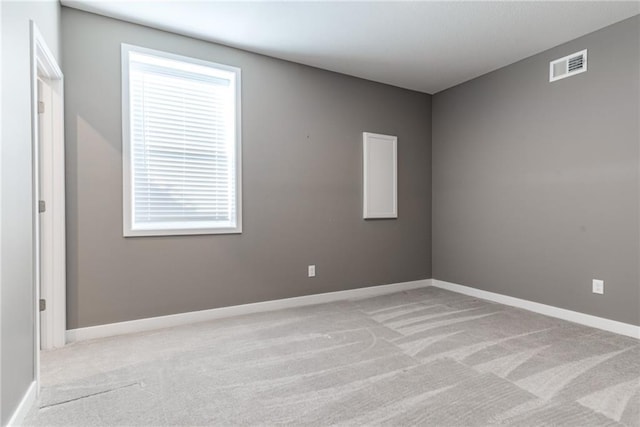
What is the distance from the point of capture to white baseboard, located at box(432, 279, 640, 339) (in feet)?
9.18

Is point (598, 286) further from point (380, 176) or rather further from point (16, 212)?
point (16, 212)

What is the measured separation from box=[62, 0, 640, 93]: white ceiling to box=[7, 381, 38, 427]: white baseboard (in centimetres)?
264

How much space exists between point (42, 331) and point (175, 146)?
5.72 ft

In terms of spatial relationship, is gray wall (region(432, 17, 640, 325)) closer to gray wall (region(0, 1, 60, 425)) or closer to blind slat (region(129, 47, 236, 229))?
blind slat (region(129, 47, 236, 229))

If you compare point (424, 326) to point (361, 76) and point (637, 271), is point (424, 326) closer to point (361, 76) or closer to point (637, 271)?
point (637, 271)

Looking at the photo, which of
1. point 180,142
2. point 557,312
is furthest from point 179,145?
point 557,312

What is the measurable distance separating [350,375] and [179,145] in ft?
7.89

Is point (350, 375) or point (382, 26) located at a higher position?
point (382, 26)

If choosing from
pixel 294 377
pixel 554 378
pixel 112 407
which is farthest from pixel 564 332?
→ pixel 112 407

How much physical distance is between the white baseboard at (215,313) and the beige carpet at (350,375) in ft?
0.37

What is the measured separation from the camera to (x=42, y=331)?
2471mm

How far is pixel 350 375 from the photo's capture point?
6.93 feet

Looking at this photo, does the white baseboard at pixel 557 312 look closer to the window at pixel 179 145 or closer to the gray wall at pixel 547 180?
the gray wall at pixel 547 180

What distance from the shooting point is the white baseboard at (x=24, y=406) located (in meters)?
1.55
